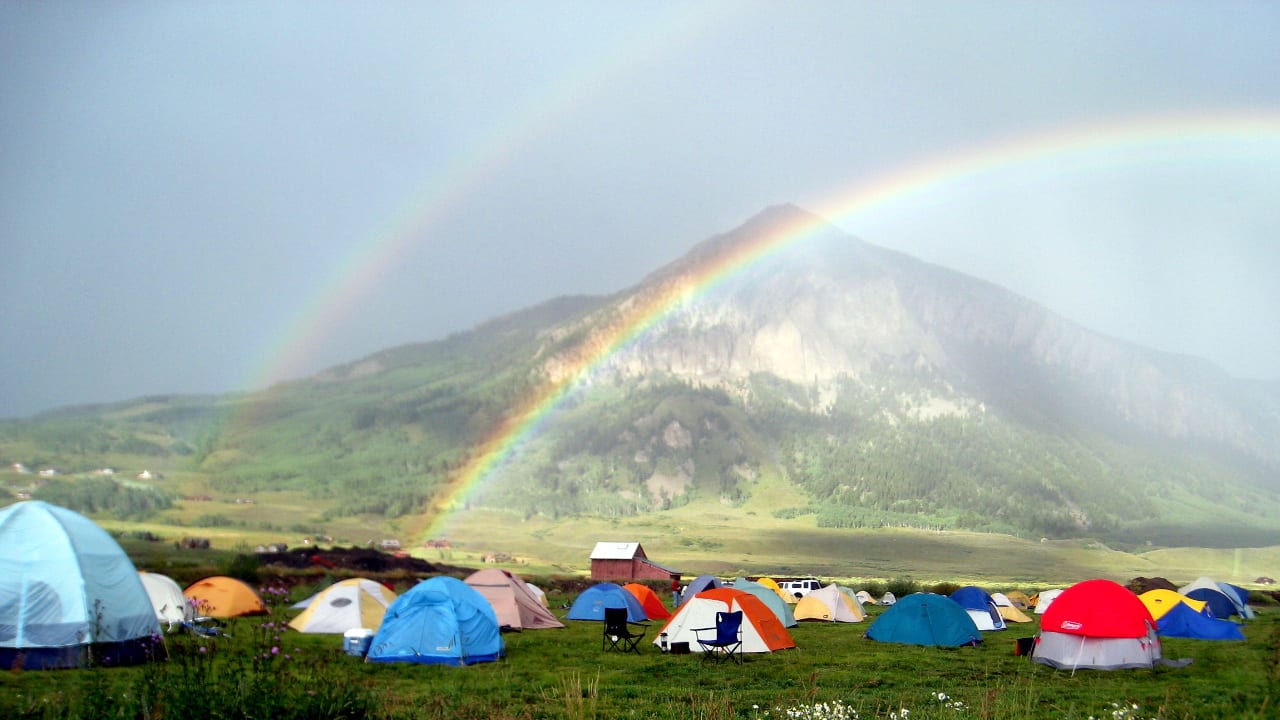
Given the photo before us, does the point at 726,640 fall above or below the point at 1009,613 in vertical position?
above

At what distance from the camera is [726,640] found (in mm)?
A: 20625

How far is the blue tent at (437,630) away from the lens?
1969 cm

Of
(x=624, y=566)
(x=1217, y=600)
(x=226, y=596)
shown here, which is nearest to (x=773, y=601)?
(x=226, y=596)

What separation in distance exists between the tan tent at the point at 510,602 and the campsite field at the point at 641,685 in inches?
39.2

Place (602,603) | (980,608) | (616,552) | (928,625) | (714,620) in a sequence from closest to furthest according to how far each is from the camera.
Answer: (714,620), (928,625), (980,608), (602,603), (616,552)

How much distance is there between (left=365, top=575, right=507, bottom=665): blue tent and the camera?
64.6 feet

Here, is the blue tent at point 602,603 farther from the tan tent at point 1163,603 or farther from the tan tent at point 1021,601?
the tan tent at point 1021,601

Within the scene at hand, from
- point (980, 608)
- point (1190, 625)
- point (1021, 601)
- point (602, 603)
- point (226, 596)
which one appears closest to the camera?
point (1190, 625)

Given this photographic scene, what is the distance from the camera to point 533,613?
29.6 metres

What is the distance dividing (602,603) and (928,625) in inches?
486

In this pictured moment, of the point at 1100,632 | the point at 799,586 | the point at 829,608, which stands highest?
the point at 1100,632

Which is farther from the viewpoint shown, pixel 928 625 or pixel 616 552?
pixel 616 552

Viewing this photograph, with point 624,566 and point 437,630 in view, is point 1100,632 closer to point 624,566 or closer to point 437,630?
point 437,630

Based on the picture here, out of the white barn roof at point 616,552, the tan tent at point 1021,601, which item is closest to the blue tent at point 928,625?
the tan tent at point 1021,601
